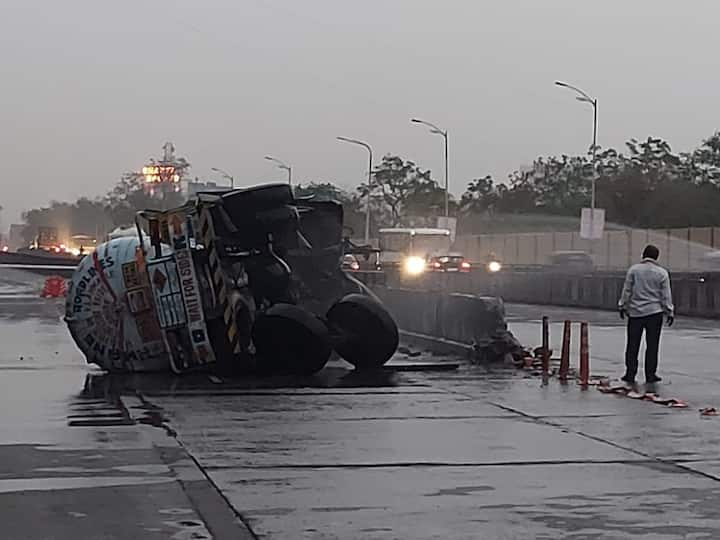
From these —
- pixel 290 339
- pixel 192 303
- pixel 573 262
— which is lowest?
pixel 290 339

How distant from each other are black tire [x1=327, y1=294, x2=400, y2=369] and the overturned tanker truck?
0.04 feet

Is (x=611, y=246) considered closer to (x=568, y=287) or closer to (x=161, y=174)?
(x=161, y=174)

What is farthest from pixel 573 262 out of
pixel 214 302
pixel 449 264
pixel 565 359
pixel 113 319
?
pixel 214 302

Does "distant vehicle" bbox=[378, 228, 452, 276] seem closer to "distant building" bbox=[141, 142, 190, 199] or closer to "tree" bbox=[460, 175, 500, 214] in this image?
"distant building" bbox=[141, 142, 190, 199]

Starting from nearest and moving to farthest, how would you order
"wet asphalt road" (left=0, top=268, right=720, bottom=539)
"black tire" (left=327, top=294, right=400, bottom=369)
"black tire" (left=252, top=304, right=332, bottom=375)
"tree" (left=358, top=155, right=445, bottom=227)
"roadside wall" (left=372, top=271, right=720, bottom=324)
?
"wet asphalt road" (left=0, top=268, right=720, bottom=539) → "black tire" (left=252, top=304, right=332, bottom=375) → "black tire" (left=327, top=294, right=400, bottom=369) → "roadside wall" (left=372, top=271, right=720, bottom=324) → "tree" (left=358, top=155, right=445, bottom=227)

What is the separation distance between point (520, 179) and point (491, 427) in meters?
115

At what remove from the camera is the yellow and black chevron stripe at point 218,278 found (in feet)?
62.7

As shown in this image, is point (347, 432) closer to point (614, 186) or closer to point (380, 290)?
point (380, 290)

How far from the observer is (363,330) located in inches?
805

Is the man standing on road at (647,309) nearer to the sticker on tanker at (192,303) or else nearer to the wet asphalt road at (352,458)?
the wet asphalt road at (352,458)

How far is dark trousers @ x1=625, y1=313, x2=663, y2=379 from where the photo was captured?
19109 mm

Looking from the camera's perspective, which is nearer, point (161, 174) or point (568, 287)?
point (568, 287)

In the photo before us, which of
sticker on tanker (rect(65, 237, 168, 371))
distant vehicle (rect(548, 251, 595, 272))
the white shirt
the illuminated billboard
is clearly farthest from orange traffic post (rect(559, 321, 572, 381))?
the illuminated billboard

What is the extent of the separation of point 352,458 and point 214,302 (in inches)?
288
